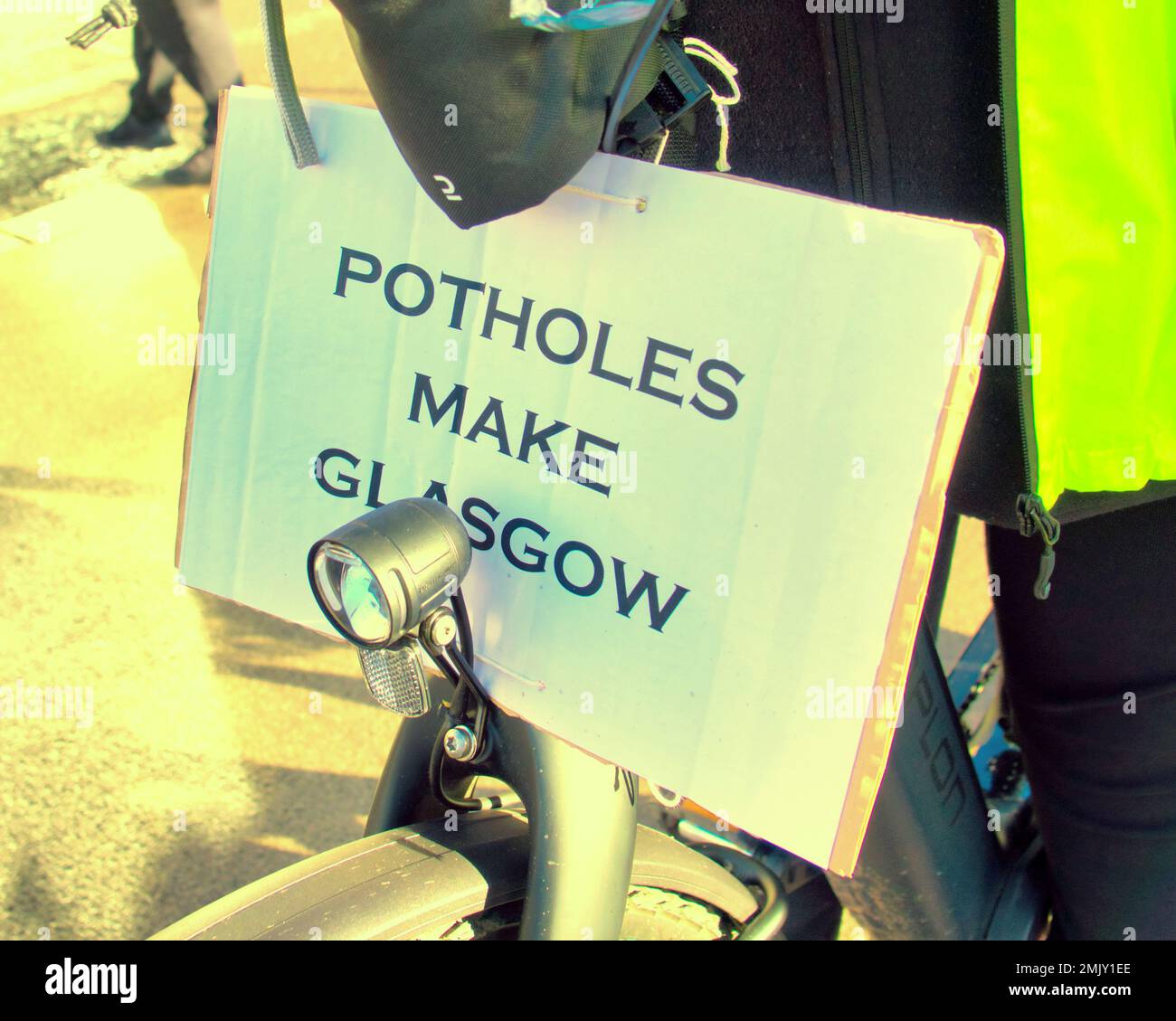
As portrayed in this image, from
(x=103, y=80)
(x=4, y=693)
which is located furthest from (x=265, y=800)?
(x=103, y=80)

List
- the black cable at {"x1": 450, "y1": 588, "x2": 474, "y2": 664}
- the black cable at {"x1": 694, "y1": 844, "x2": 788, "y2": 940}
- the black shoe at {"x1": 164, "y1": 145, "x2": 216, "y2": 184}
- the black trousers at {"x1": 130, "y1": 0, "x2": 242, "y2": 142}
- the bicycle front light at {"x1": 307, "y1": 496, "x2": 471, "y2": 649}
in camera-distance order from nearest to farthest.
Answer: the bicycle front light at {"x1": 307, "y1": 496, "x2": 471, "y2": 649} < the black cable at {"x1": 450, "y1": 588, "x2": 474, "y2": 664} < the black cable at {"x1": 694, "y1": 844, "x2": 788, "y2": 940} < the black trousers at {"x1": 130, "y1": 0, "x2": 242, "y2": 142} < the black shoe at {"x1": 164, "y1": 145, "x2": 216, "y2": 184}

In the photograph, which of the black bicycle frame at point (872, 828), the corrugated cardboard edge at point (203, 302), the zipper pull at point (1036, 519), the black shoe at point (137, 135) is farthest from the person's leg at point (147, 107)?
the zipper pull at point (1036, 519)

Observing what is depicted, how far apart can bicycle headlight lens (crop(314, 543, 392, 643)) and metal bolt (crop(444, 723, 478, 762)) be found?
22 cm

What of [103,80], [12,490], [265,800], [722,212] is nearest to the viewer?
[722,212]

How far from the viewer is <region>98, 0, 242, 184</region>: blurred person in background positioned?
4.27 m

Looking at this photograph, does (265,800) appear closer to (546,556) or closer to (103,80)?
(546,556)

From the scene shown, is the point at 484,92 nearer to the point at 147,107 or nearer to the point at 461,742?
the point at 461,742

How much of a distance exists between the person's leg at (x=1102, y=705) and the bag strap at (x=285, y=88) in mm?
883

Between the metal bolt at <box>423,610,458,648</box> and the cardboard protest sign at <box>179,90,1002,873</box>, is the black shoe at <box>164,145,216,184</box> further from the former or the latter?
the metal bolt at <box>423,610,458,648</box>

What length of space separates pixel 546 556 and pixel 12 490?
260 cm

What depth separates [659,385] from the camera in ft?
3.14

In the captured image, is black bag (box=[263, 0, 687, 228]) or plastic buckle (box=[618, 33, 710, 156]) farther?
plastic buckle (box=[618, 33, 710, 156])

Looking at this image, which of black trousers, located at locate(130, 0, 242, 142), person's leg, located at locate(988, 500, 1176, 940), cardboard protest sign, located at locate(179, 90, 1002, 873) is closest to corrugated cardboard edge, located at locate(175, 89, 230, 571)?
cardboard protest sign, located at locate(179, 90, 1002, 873)

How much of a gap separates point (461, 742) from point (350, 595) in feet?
0.86
